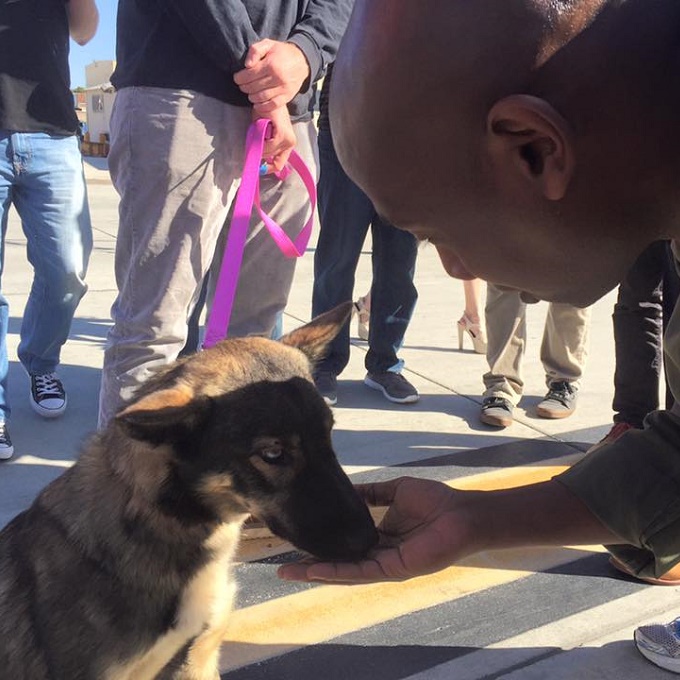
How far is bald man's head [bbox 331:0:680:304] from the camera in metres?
1.03

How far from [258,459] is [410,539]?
25.0 inches

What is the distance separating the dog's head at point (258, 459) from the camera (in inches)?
88.4

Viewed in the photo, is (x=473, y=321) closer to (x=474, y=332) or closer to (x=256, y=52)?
(x=474, y=332)

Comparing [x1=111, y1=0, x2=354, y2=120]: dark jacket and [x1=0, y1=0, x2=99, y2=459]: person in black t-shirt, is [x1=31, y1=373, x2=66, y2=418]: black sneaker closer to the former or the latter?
[x1=0, y1=0, x2=99, y2=459]: person in black t-shirt

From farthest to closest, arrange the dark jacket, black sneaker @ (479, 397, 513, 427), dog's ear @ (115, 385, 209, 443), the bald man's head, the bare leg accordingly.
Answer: the bare leg < black sneaker @ (479, 397, 513, 427) < the dark jacket < dog's ear @ (115, 385, 209, 443) < the bald man's head

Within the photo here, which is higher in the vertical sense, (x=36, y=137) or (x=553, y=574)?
(x=36, y=137)

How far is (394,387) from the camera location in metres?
4.88

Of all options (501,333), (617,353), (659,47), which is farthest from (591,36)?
(501,333)

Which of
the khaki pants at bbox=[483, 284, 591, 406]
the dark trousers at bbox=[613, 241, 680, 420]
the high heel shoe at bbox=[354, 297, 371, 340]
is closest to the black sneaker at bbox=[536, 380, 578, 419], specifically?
the khaki pants at bbox=[483, 284, 591, 406]

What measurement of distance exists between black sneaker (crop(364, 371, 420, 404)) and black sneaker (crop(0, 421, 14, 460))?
2167 mm

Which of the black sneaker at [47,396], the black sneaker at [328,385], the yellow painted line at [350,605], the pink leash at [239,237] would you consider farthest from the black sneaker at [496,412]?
the black sneaker at [47,396]

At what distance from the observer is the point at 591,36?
103cm

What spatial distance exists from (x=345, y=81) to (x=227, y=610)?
71.0 inches

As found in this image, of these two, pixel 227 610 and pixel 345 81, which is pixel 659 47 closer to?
pixel 345 81
